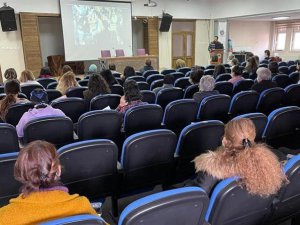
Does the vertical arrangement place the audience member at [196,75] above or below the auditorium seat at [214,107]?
above

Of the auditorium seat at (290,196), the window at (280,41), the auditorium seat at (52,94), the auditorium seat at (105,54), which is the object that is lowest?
the auditorium seat at (290,196)

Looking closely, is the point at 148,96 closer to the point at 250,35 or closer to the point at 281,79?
the point at 281,79

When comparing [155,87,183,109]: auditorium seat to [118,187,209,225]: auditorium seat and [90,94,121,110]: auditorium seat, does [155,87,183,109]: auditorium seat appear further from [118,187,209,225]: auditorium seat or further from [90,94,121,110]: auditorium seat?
[118,187,209,225]: auditorium seat

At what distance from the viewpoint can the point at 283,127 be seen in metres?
3.01

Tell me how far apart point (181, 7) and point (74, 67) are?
6.10m

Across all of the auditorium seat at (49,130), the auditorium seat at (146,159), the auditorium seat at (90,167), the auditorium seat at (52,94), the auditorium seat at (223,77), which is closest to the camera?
the auditorium seat at (90,167)

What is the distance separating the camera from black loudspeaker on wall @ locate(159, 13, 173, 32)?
13.5 meters

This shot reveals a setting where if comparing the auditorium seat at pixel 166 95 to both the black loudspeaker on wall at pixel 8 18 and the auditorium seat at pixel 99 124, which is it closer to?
the auditorium seat at pixel 99 124

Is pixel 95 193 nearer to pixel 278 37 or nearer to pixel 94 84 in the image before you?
pixel 94 84

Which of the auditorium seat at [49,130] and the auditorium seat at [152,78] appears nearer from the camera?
the auditorium seat at [49,130]

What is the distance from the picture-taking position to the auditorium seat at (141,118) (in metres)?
3.09

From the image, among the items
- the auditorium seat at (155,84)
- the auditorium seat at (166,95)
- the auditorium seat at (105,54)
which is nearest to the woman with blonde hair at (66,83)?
the auditorium seat at (155,84)

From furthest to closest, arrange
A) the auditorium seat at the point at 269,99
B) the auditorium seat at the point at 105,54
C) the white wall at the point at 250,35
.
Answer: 1. the white wall at the point at 250,35
2. the auditorium seat at the point at 105,54
3. the auditorium seat at the point at 269,99

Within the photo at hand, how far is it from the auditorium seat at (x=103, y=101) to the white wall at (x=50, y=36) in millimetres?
9880
